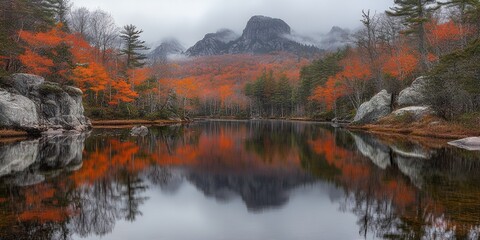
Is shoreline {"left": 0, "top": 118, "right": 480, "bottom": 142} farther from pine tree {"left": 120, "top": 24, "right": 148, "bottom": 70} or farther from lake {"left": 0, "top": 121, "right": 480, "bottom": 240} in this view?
pine tree {"left": 120, "top": 24, "right": 148, "bottom": 70}

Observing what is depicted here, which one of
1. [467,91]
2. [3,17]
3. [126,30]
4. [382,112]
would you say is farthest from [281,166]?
[126,30]

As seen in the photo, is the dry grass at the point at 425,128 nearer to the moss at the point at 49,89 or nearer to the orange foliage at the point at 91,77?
the moss at the point at 49,89

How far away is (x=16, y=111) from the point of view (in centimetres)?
2631

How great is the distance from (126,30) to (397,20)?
1872 inches

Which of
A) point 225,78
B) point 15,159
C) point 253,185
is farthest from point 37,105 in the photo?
point 225,78

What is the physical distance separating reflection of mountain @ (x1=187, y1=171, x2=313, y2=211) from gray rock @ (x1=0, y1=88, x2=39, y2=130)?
2031 cm

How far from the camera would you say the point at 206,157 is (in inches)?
712

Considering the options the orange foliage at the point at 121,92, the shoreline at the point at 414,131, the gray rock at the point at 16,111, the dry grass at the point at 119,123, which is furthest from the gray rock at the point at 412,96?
the orange foliage at the point at 121,92

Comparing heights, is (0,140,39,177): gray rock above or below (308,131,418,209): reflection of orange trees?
above

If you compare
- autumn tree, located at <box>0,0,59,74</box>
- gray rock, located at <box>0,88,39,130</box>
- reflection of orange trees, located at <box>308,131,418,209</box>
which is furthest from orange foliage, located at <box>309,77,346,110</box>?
gray rock, located at <box>0,88,39,130</box>

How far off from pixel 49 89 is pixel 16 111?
636cm

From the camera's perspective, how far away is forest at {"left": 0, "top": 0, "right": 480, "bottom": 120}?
27797mm

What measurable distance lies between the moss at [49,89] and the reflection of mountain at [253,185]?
25.1m

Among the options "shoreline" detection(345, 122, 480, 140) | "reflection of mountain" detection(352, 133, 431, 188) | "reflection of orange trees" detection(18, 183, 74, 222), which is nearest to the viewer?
"reflection of orange trees" detection(18, 183, 74, 222)
